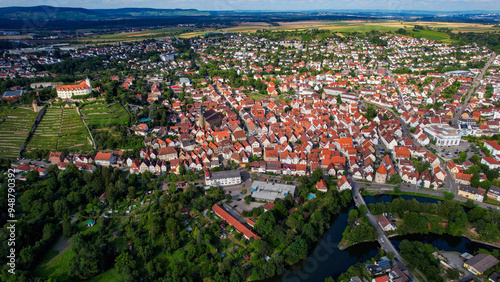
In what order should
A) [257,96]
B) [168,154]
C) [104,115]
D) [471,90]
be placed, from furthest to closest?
[257,96] < [471,90] < [104,115] < [168,154]

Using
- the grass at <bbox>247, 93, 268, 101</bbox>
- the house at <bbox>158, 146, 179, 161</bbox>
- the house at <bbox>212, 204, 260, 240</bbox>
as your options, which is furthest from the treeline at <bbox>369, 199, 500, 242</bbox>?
the grass at <bbox>247, 93, 268, 101</bbox>

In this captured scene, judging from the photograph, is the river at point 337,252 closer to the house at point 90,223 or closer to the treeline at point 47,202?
the house at point 90,223

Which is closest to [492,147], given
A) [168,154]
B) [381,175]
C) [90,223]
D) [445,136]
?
[445,136]

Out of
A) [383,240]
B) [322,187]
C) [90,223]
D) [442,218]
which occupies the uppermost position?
[322,187]

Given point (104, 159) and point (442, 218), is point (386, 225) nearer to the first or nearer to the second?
point (442, 218)

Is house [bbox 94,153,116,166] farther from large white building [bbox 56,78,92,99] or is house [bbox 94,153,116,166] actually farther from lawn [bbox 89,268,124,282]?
large white building [bbox 56,78,92,99]

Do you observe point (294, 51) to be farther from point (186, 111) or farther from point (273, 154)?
point (273, 154)

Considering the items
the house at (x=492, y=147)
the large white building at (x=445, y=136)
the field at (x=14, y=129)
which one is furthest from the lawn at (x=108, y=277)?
the house at (x=492, y=147)

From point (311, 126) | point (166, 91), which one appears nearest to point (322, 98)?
point (311, 126)
